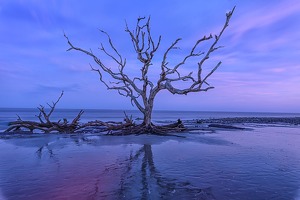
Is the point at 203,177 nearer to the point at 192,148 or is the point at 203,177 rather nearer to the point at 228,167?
the point at 228,167

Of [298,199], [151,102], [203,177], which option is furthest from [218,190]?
[151,102]

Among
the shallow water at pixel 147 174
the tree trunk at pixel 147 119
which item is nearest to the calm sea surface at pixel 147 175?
the shallow water at pixel 147 174

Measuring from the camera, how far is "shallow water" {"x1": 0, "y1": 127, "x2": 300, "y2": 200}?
5.44 metres

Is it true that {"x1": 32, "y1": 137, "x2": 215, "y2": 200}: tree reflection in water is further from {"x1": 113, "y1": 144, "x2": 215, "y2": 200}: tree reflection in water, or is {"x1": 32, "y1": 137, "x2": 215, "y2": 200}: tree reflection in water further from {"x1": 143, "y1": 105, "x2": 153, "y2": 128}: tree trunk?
{"x1": 143, "y1": 105, "x2": 153, "y2": 128}: tree trunk

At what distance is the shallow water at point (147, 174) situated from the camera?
5438mm

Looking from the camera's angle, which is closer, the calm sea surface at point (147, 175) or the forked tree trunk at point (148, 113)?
the calm sea surface at point (147, 175)

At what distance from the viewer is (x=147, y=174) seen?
6.82 meters

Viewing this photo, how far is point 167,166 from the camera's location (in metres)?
7.80

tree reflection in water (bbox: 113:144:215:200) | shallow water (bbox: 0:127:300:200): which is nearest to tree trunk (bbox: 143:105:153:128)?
shallow water (bbox: 0:127:300:200)

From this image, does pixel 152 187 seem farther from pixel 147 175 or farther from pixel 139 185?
pixel 147 175

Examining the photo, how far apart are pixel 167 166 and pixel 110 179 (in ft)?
6.45

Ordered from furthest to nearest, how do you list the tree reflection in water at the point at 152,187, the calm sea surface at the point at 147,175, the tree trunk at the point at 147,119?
the tree trunk at the point at 147,119
the calm sea surface at the point at 147,175
the tree reflection in water at the point at 152,187

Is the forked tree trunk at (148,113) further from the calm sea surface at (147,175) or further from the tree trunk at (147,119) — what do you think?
the calm sea surface at (147,175)

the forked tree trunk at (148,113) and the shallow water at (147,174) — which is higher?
the forked tree trunk at (148,113)
